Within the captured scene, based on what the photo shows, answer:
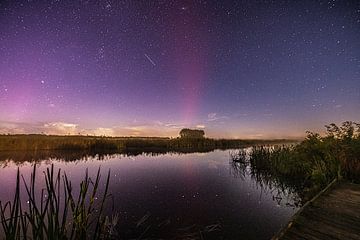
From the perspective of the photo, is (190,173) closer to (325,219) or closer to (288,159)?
(288,159)

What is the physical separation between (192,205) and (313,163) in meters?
9.37

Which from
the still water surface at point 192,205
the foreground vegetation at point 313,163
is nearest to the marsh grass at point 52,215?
the still water surface at point 192,205

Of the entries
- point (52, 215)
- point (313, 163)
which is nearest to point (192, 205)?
point (52, 215)

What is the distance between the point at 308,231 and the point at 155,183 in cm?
1081

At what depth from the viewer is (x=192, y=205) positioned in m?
10.4

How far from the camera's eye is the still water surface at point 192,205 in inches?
298

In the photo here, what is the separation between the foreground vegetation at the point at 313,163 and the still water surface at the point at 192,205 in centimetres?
176

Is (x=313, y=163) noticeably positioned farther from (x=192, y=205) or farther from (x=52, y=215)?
(x=52, y=215)

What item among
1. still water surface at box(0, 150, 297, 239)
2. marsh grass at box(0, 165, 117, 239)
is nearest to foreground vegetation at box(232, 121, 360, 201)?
still water surface at box(0, 150, 297, 239)

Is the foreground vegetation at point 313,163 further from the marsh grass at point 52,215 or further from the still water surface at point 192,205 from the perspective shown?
the marsh grass at point 52,215

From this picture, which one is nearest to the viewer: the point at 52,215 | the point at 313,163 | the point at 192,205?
the point at 52,215

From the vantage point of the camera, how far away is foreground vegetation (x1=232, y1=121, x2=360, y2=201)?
11.4 metres

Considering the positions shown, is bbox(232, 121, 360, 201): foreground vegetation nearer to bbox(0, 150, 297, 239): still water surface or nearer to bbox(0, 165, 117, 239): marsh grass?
bbox(0, 150, 297, 239): still water surface

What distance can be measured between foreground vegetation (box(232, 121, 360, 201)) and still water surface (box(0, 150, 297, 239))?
1.76 m
